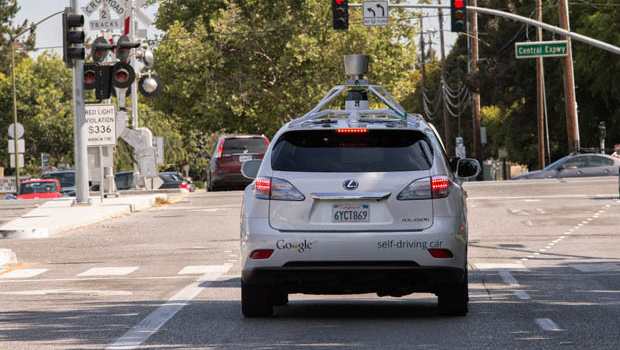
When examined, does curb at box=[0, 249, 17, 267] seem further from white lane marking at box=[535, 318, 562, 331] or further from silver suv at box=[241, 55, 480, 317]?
white lane marking at box=[535, 318, 562, 331]

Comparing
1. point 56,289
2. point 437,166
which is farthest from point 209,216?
point 437,166

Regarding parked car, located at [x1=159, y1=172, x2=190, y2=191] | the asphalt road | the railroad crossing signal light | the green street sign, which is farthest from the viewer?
parked car, located at [x1=159, y1=172, x2=190, y2=191]

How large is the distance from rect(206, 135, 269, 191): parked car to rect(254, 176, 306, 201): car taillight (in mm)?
25124

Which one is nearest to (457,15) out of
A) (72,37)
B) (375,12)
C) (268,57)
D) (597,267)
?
(375,12)

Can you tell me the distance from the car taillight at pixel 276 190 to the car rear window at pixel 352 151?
0.13m

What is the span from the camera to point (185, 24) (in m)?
66.4

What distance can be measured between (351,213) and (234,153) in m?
26.2

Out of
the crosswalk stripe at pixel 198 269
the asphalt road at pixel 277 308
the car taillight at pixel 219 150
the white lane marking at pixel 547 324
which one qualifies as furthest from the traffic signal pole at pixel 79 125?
the white lane marking at pixel 547 324

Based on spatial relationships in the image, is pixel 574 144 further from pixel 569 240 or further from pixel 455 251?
pixel 455 251

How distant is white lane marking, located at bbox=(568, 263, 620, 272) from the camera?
49.7ft

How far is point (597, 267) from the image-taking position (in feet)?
50.8

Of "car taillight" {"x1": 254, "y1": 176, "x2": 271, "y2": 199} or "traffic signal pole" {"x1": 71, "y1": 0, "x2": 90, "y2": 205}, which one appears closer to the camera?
"car taillight" {"x1": 254, "y1": 176, "x2": 271, "y2": 199}

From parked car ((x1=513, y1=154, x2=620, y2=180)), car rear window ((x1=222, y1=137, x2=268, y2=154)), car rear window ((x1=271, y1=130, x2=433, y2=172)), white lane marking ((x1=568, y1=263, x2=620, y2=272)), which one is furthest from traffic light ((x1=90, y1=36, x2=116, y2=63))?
parked car ((x1=513, y1=154, x2=620, y2=180))

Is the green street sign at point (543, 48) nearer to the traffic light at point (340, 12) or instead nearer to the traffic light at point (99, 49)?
the traffic light at point (340, 12)
